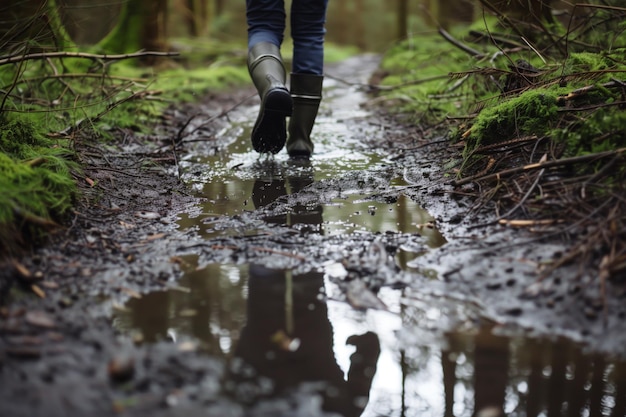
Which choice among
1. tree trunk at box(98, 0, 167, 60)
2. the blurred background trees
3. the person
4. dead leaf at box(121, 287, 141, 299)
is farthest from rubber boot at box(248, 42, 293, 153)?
tree trunk at box(98, 0, 167, 60)

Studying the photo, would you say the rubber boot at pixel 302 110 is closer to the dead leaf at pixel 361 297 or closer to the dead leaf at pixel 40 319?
the dead leaf at pixel 361 297

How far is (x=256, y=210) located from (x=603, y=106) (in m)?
1.69

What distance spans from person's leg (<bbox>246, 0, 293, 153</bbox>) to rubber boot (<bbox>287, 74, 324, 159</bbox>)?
190mm

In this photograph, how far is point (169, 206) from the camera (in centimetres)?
297

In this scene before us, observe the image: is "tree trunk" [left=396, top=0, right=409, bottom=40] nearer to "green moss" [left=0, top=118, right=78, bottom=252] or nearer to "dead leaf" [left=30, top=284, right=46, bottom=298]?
"green moss" [left=0, top=118, right=78, bottom=252]

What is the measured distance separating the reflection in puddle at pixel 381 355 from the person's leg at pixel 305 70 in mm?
2107

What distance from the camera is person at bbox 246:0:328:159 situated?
3559 millimetres

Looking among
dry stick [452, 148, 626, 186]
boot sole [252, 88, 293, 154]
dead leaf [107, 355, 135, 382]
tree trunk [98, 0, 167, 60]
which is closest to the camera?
dead leaf [107, 355, 135, 382]

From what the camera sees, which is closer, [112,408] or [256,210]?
[112,408]

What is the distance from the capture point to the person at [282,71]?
3559mm

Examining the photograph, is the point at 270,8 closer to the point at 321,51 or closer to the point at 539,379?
the point at 321,51

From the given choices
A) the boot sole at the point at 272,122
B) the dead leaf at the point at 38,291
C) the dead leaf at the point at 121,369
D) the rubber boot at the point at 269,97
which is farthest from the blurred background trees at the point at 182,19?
the dead leaf at the point at 121,369

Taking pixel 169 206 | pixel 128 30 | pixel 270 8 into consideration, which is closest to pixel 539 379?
pixel 169 206

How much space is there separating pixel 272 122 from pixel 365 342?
2.06 m
